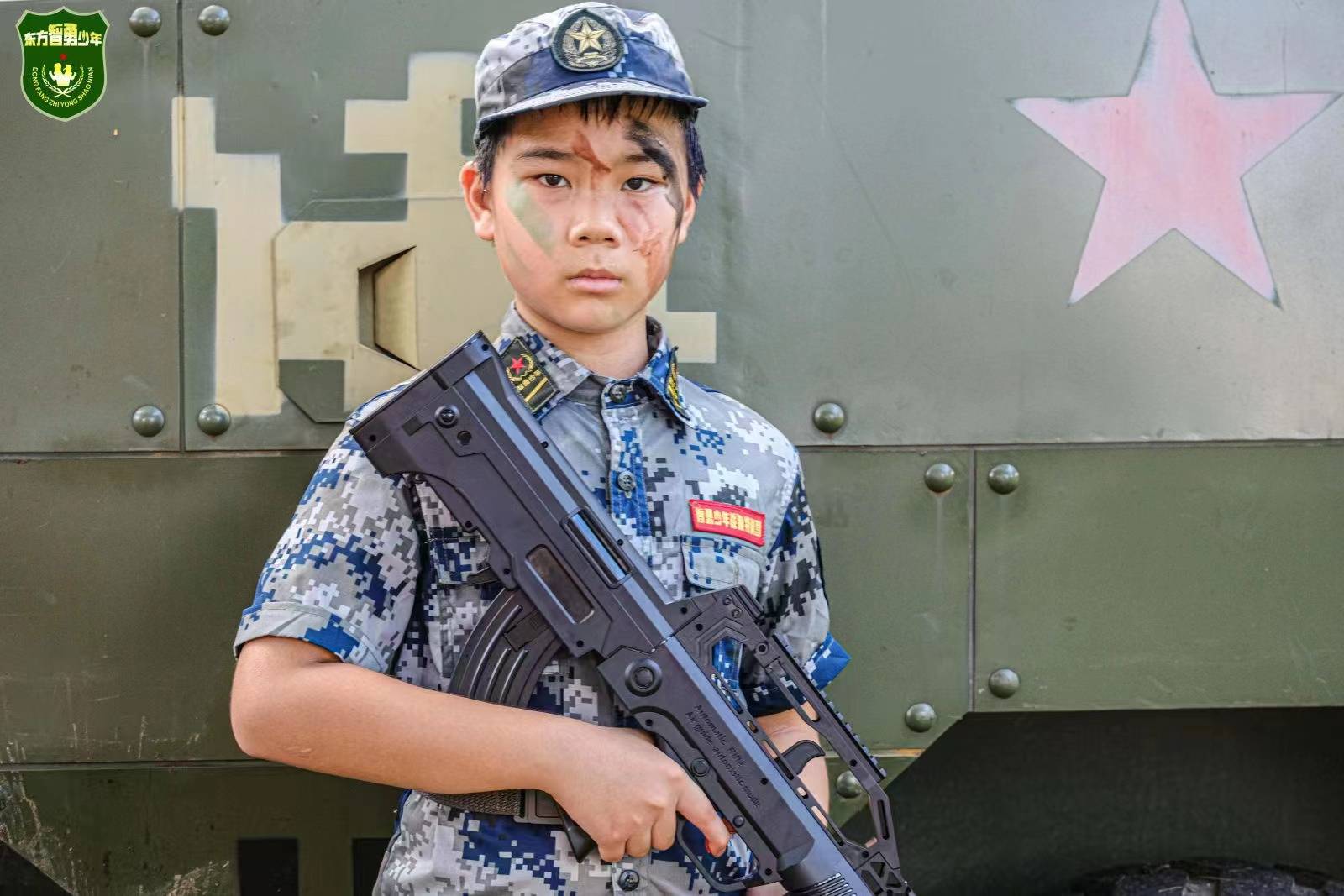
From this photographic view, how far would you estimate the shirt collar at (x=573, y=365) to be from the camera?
→ 4.38 ft

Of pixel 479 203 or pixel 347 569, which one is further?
pixel 479 203

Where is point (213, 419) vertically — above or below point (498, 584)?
above

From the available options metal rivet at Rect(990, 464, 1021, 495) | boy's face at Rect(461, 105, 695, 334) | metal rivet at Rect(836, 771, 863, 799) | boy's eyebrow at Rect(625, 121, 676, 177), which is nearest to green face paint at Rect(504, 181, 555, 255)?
boy's face at Rect(461, 105, 695, 334)

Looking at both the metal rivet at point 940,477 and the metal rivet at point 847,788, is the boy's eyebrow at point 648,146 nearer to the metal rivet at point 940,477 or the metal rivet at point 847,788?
the metal rivet at point 940,477

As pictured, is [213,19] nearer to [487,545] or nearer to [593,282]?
[593,282]

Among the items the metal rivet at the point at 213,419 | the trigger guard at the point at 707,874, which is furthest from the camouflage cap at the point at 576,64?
the trigger guard at the point at 707,874

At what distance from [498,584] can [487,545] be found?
0.13 ft

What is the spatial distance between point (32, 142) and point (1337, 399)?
1751mm

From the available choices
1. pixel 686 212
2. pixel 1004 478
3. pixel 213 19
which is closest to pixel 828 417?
pixel 1004 478

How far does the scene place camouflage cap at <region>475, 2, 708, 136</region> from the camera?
4.14ft

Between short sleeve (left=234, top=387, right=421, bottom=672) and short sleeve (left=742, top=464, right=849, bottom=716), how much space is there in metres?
0.41

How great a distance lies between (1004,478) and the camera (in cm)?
173

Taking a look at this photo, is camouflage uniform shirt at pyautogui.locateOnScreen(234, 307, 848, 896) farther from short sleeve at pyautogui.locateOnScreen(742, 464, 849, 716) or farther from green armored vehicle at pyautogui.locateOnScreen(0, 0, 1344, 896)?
green armored vehicle at pyautogui.locateOnScreen(0, 0, 1344, 896)

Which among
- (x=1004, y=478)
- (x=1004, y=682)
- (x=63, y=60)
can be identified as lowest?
(x=1004, y=682)
